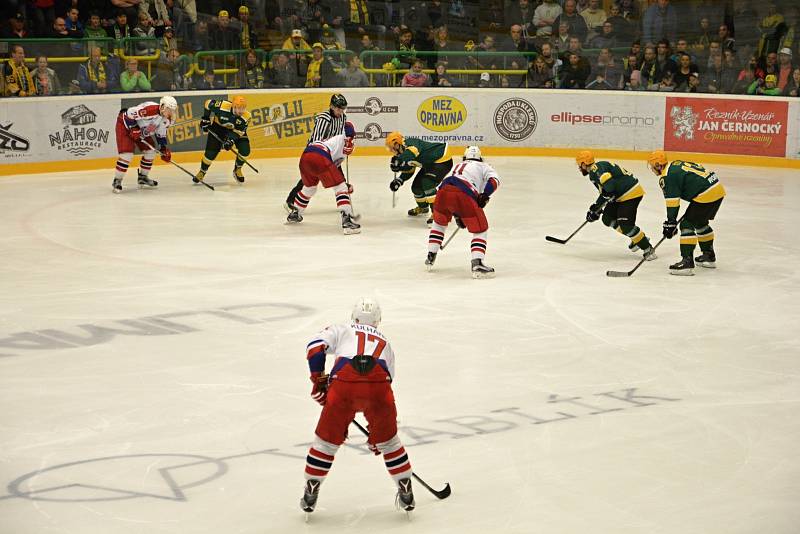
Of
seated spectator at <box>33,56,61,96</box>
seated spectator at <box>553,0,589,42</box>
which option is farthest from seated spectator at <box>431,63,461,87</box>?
seated spectator at <box>33,56,61,96</box>

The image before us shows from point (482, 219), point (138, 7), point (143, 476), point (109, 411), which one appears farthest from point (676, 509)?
point (138, 7)

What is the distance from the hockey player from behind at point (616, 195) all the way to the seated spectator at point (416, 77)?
23.5 ft

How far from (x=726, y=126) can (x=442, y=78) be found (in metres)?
4.18

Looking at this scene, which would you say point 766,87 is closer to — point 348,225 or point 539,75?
point 539,75

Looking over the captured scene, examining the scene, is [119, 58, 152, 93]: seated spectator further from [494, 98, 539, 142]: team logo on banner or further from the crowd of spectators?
[494, 98, 539, 142]: team logo on banner

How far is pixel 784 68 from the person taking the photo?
1512 cm

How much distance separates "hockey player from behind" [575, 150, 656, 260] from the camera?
9.84m

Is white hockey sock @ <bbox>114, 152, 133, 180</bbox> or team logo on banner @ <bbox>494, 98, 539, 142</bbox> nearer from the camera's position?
white hockey sock @ <bbox>114, 152, 133, 180</bbox>

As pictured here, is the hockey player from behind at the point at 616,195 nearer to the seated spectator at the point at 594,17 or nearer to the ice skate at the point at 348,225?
the ice skate at the point at 348,225

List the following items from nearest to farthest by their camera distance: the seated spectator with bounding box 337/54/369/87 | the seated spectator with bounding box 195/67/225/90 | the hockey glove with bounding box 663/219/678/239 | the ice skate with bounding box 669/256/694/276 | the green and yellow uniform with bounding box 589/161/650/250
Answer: the hockey glove with bounding box 663/219/678/239, the ice skate with bounding box 669/256/694/276, the green and yellow uniform with bounding box 589/161/650/250, the seated spectator with bounding box 195/67/225/90, the seated spectator with bounding box 337/54/369/87

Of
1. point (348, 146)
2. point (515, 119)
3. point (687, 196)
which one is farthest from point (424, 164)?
point (515, 119)

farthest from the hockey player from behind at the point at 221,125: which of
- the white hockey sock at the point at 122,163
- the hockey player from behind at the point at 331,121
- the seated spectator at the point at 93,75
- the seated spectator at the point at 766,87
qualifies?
the seated spectator at the point at 766,87

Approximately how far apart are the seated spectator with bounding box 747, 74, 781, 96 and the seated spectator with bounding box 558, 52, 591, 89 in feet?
7.82

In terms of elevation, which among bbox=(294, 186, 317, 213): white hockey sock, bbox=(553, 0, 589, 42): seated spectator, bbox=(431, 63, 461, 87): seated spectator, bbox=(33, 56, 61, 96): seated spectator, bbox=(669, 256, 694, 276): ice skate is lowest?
bbox=(669, 256, 694, 276): ice skate
